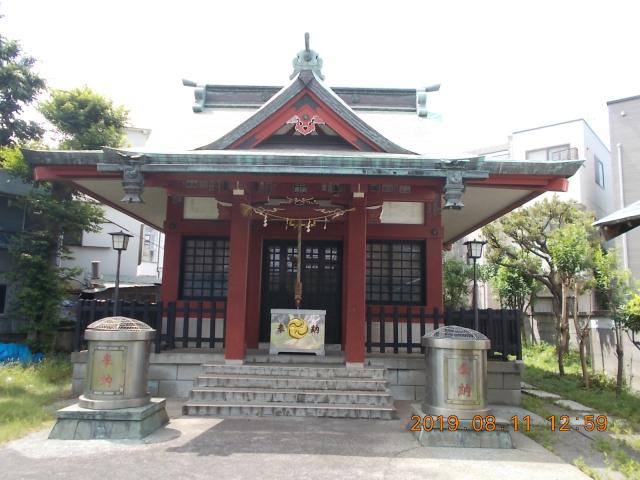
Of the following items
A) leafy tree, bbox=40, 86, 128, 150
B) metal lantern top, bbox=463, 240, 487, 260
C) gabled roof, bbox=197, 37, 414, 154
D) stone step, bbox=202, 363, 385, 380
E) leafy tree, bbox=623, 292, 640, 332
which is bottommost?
stone step, bbox=202, 363, 385, 380

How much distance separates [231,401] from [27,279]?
984cm

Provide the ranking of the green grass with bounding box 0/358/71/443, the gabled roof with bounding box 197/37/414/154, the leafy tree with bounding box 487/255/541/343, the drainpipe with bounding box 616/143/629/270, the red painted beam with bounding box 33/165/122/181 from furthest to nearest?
the leafy tree with bounding box 487/255/541/343 < the drainpipe with bounding box 616/143/629/270 < the gabled roof with bounding box 197/37/414/154 < the red painted beam with bounding box 33/165/122/181 < the green grass with bounding box 0/358/71/443

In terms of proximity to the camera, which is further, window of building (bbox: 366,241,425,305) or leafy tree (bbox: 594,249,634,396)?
window of building (bbox: 366,241,425,305)

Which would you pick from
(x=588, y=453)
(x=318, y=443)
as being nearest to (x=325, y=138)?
(x=318, y=443)

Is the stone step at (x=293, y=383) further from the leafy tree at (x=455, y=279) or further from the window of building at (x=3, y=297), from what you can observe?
the leafy tree at (x=455, y=279)

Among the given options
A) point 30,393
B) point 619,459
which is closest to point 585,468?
point 619,459

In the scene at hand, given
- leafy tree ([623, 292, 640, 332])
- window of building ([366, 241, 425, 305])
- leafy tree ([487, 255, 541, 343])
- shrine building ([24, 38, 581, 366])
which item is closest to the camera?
shrine building ([24, 38, 581, 366])

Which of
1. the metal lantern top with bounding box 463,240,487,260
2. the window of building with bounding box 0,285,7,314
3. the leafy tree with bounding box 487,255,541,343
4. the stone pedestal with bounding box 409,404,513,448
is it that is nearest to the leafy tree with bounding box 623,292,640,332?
the metal lantern top with bounding box 463,240,487,260

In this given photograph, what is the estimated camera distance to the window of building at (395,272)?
11.5 m

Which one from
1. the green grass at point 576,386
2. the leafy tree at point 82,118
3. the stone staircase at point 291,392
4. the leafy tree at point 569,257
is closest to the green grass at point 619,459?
the green grass at point 576,386

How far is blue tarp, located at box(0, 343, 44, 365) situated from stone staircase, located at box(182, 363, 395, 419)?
777cm

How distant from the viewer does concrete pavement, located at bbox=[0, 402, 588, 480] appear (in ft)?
16.8
